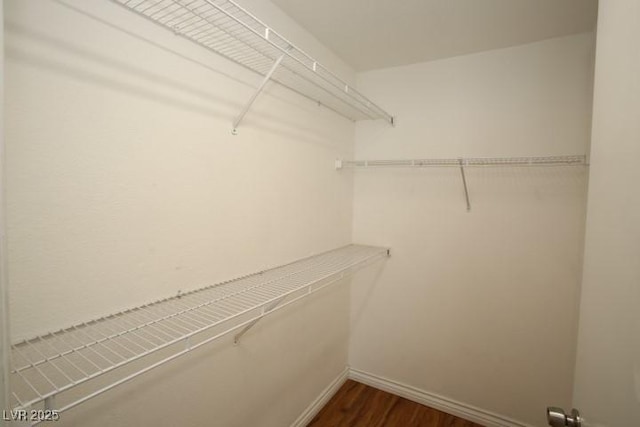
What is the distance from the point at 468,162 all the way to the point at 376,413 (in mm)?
1754

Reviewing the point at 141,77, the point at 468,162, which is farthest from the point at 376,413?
the point at 141,77

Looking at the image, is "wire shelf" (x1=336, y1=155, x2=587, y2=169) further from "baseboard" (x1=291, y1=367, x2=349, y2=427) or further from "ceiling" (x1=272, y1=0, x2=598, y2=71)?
"baseboard" (x1=291, y1=367, x2=349, y2=427)

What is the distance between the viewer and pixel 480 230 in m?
1.92

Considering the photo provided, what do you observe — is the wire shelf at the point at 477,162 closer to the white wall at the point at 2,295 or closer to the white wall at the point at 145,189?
the white wall at the point at 145,189

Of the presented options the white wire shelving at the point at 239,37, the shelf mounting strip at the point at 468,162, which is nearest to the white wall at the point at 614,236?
the white wire shelving at the point at 239,37

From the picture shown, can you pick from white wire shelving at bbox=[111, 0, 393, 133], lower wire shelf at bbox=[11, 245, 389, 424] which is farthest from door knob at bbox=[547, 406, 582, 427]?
white wire shelving at bbox=[111, 0, 393, 133]

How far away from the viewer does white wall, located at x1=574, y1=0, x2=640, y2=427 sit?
468mm

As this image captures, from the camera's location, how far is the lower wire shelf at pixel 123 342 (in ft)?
2.24

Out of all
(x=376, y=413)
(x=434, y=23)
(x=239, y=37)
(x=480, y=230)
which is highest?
(x=434, y=23)

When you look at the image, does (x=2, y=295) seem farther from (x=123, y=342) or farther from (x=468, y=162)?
(x=468, y=162)

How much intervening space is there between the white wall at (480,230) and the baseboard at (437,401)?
4 centimetres

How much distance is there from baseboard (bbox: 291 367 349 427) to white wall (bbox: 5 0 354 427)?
0.13m

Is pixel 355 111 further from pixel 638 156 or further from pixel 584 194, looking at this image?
pixel 638 156

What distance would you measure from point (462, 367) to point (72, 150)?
237 cm
